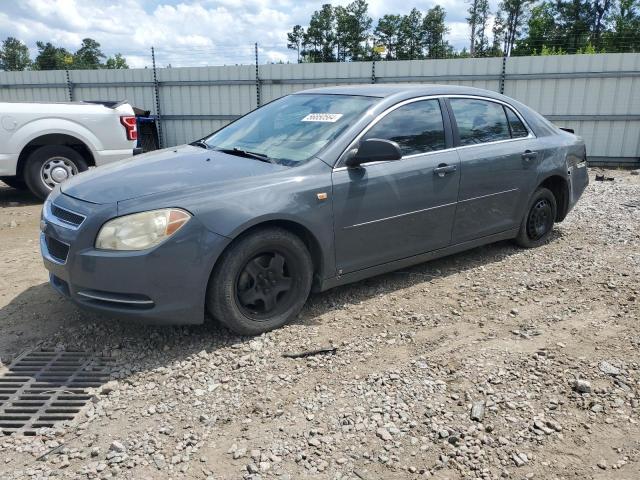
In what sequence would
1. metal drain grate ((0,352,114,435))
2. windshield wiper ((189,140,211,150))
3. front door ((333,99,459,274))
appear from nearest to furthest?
metal drain grate ((0,352,114,435)) < front door ((333,99,459,274)) < windshield wiper ((189,140,211,150))

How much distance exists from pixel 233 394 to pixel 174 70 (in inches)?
506

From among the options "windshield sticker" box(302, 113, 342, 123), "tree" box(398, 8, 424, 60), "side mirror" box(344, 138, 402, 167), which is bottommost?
"side mirror" box(344, 138, 402, 167)

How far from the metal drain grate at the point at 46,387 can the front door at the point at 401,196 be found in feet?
5.88

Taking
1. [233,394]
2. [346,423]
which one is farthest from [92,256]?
[346,423]

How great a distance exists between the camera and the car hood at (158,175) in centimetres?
344

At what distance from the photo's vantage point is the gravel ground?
99.2 inches

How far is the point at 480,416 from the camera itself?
2.81 m

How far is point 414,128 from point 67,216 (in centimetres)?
267

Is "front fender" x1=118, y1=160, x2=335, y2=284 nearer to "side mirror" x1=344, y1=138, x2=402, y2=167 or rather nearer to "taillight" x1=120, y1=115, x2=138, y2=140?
"side mirror" x1=344, y1=138, x2=402, y2=167

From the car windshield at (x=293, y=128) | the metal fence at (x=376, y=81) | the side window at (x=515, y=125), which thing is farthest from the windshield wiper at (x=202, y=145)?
the metal fence at (x=376, y=81)

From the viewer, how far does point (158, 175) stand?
366cm

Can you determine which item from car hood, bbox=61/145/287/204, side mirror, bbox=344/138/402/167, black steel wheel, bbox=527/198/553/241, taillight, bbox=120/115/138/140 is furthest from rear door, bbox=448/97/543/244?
taillight, bbox=120/115/138/140

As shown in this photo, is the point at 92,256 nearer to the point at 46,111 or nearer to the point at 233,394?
the point at 233,394

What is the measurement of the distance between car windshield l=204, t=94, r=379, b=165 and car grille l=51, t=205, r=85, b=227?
4.25 ft
